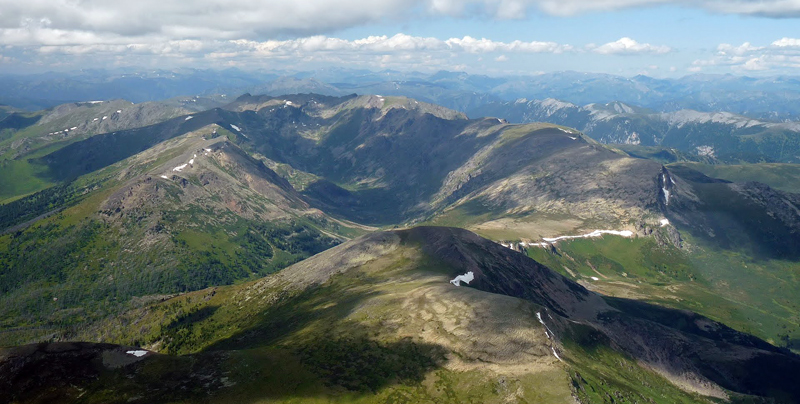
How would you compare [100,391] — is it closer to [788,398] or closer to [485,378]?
[485,378]

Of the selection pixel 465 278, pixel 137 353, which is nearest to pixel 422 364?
pixel 137 353

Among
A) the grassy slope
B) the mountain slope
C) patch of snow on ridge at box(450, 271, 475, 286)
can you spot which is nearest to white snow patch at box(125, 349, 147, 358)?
the mountain slope

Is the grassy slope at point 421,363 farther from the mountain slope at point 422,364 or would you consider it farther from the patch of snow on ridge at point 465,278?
the patch of snow on ridge at point 465,278

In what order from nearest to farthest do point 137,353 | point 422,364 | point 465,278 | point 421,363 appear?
point 137,353, point 422,364, point 421,363, point 465,278

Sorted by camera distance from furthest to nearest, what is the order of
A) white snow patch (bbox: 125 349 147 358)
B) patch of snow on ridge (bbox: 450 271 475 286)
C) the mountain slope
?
patch of snow on ridge (bbox: 450 271 475 286)
white snow patch (bbox: 125 349 147 358)
the mountain slope

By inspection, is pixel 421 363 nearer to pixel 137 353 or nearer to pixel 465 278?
pixel 137 353

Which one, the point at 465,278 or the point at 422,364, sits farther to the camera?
the point at 465,278

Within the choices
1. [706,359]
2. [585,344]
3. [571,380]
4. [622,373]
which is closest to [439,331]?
[571,380]

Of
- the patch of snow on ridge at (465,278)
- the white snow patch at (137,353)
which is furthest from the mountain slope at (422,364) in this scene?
the patch of snow on ridge at (465,278)

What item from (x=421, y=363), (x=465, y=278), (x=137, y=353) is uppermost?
(x=137, y=353)

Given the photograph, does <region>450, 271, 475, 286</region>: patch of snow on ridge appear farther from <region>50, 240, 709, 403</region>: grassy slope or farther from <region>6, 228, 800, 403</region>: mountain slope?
<region>50, 240, 709, 403</region>: grassy slope

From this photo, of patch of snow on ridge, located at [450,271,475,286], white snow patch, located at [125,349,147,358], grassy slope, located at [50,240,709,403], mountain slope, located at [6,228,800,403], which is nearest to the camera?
mountain slope, located at [6,228,800,403]
